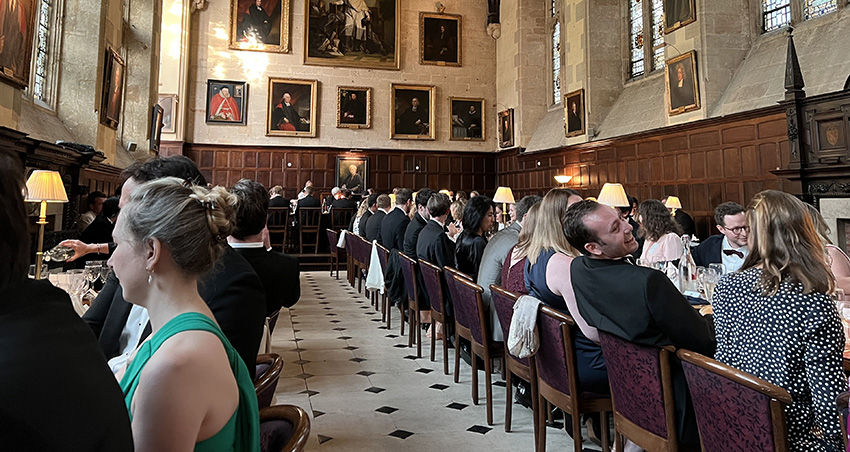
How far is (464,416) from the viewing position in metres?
3.41

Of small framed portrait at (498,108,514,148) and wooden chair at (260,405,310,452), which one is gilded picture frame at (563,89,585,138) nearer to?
small framed portrait at (498,108,514,148)

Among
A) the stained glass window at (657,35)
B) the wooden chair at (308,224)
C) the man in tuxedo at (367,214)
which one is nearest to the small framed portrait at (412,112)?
the wooden chair at (308,224)

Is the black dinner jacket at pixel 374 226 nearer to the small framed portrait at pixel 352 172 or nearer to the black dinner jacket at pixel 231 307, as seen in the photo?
the black dinner jacket at pixel 231 307

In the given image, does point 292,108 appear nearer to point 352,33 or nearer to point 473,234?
point 352,33

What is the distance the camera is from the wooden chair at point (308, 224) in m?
11.8

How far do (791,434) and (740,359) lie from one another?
0.90 ft

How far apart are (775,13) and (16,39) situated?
11.3m

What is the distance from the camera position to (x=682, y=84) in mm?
9250

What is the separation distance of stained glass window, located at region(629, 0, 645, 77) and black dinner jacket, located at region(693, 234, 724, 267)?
323 inches

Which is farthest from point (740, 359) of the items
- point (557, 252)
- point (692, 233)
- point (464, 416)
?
point (692, 233)

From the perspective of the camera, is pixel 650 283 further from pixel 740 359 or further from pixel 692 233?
pixel 692 233

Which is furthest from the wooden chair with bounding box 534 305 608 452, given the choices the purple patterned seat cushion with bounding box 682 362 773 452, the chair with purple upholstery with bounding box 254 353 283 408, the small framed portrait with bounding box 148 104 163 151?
the small framed portrait with bounding box 148 104 163 151

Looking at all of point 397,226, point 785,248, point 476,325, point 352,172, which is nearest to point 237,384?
point 785,248

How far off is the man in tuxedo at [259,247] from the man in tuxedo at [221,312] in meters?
0.46
